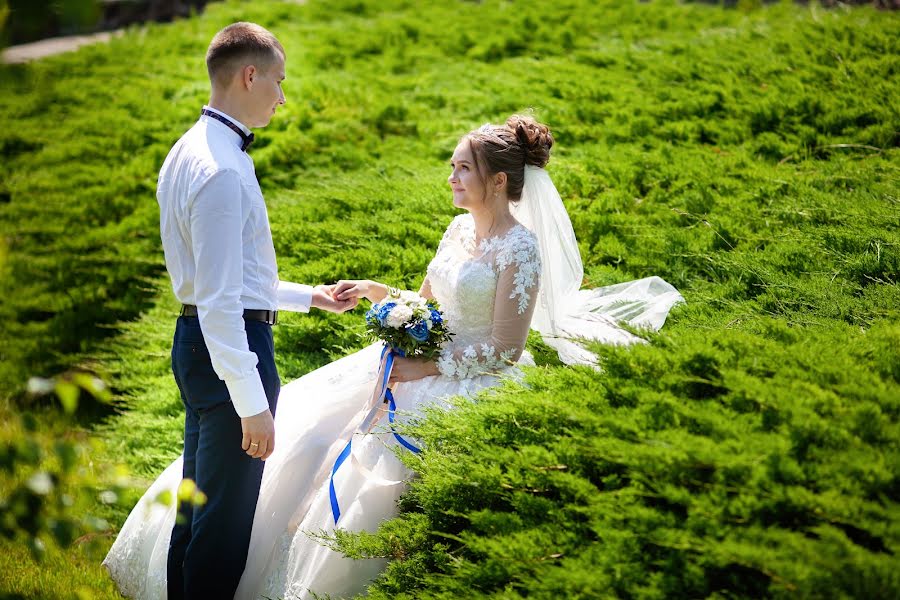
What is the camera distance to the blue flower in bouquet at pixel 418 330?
3.84 meters

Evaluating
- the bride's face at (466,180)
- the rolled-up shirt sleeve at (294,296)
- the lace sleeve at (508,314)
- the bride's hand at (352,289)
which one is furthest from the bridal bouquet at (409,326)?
the bride's face at (466,180)

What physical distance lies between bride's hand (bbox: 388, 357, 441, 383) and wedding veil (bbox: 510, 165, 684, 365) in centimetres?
62

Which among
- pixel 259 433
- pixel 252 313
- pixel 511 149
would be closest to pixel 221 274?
pixel 252 313

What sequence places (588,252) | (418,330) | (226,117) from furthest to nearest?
(588,252), (418,330), (226,117)

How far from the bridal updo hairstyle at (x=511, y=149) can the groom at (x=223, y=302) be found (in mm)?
1055

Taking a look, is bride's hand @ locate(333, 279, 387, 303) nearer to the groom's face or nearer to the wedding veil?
the wedding veil

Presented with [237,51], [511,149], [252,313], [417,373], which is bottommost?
[417,373]

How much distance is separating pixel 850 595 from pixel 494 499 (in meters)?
1.37

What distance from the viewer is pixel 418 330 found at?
12.6 ft

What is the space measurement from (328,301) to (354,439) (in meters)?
0.73

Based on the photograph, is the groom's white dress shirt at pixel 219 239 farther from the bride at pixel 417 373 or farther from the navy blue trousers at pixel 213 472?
the bride at pixel 417 373

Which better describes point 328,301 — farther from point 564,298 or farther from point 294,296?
point 564,298

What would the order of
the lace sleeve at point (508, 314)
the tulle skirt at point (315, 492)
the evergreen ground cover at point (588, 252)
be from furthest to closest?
the lace sleeve at point (508, 314) < the tulle skirt at point (315, 492) < the evergreen ground cover at point (588, 252)

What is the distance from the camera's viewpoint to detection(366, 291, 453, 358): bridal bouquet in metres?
3.85
